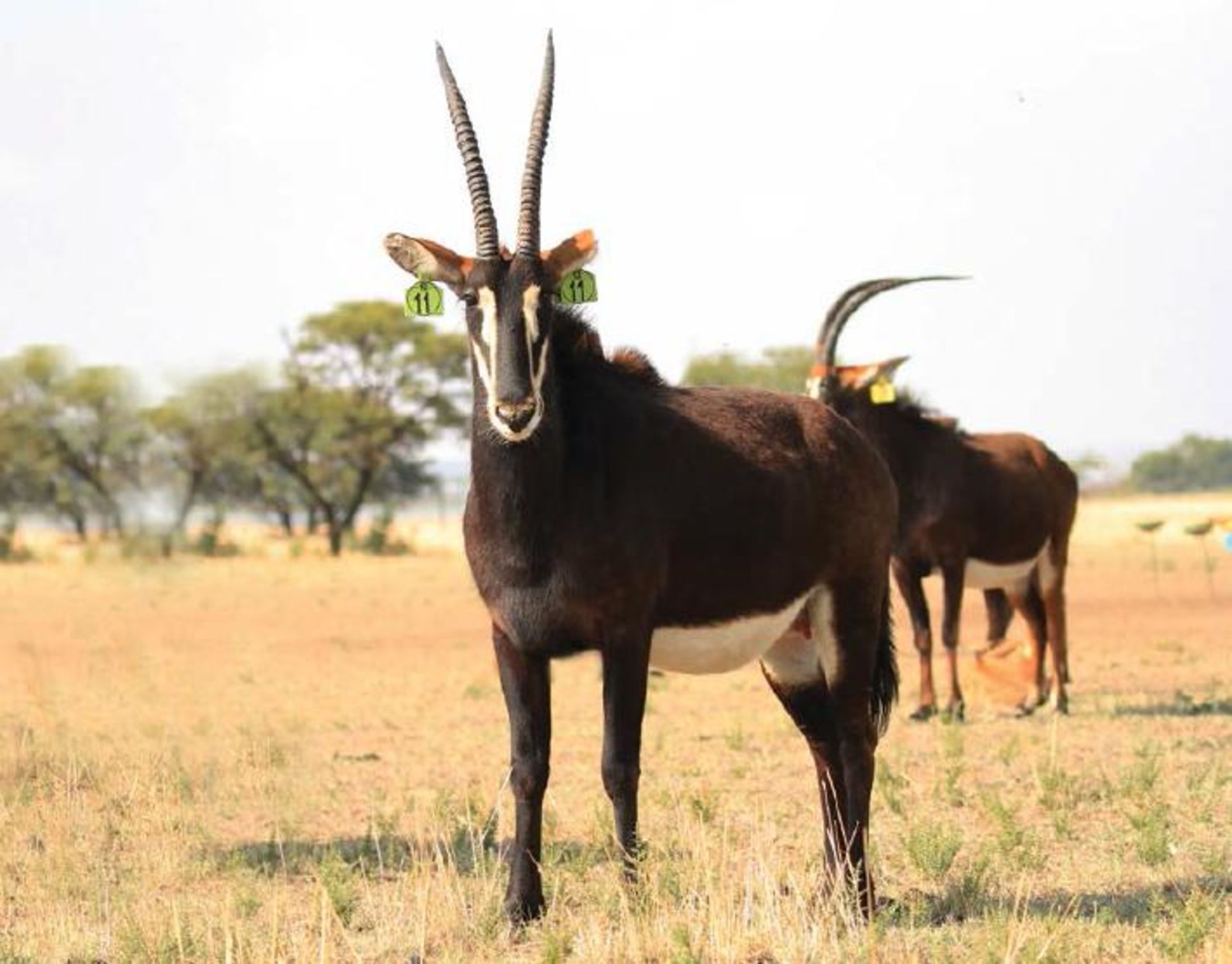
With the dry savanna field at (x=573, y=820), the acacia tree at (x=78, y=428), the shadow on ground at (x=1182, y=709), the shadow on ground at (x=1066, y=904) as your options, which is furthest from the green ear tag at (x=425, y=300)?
the acacia tree at (x=78, y=428)

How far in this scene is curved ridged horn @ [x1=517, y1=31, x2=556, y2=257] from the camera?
288 inches

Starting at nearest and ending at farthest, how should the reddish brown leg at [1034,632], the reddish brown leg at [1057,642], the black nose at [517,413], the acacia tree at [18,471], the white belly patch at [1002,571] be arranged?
the black nose at [517,413]
the reddish brown leg at [1057,642]
the reddish brown leg at [1034,632]
the white belly patch at [1002,571]
the acacia tree at [18,471]

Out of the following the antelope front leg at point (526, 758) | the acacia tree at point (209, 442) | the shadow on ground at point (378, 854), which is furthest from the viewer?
the acacia tree at point (209, 442)

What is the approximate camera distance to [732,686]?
62.1 feet

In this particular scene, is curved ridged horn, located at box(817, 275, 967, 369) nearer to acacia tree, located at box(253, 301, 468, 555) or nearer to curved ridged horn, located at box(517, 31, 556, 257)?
curved ridged horn, located at box(517, 31, 556, 257)

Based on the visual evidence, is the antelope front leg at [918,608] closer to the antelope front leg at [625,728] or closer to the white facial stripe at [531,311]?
the antelope front leg at [625,728]

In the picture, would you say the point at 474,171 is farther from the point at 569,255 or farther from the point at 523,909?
the point at 523,909

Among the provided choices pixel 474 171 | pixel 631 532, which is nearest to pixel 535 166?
pixel 474 171

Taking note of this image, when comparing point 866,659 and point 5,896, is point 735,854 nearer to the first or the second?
point 866,659

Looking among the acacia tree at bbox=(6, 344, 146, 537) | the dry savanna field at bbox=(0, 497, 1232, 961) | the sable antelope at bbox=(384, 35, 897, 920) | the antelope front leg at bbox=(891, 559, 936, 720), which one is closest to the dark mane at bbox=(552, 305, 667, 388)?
the sable antelope at bbox=(384, 35, 897, 920)

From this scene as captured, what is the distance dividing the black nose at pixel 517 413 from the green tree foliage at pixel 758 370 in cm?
5160

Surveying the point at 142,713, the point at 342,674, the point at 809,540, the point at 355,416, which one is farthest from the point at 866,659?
the point at 355,416

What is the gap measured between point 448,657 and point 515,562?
15693mm

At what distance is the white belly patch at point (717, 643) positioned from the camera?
7.61m
